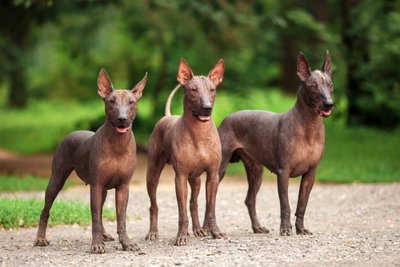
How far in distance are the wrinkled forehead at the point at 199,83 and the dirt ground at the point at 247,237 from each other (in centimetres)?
187

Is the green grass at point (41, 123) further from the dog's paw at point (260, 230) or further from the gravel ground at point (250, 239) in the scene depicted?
the dog's paw at point (260, 230)

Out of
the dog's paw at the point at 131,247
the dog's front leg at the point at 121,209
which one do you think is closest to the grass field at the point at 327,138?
the dog's front leg at the point at 121,209

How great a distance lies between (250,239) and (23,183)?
→ 8175 mm

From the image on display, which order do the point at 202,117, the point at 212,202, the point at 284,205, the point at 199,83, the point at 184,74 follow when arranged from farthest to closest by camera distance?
the point at 284,205
the point at 212,202
the point at 184,74
the point at 199,83
the point at 202,117

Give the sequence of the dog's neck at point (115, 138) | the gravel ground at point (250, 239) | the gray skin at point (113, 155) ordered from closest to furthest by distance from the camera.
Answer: the gravel ground at point (250, 239), the gray skin at point (113, 155), the dog's neck at point (115, 138)

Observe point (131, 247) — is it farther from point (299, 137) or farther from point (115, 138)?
point (299, 137)

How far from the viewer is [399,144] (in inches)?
935

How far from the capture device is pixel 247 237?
38.0 feet

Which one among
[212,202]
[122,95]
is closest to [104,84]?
[122,95]

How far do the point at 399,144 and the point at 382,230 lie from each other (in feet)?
39.7

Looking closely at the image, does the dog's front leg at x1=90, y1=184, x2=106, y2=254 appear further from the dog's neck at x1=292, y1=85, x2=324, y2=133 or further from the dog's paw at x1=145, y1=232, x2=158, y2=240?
the dog's neck at x1=292, y1=85, x2=324, y2=133

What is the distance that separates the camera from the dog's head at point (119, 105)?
33.8 ft

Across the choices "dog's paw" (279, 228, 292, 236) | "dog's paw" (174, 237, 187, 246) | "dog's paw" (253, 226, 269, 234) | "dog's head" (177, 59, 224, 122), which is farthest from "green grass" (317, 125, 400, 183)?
"dog's paw" (174, 237, 187, 246)

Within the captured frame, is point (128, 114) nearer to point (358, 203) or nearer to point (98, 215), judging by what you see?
point (98, 215)
